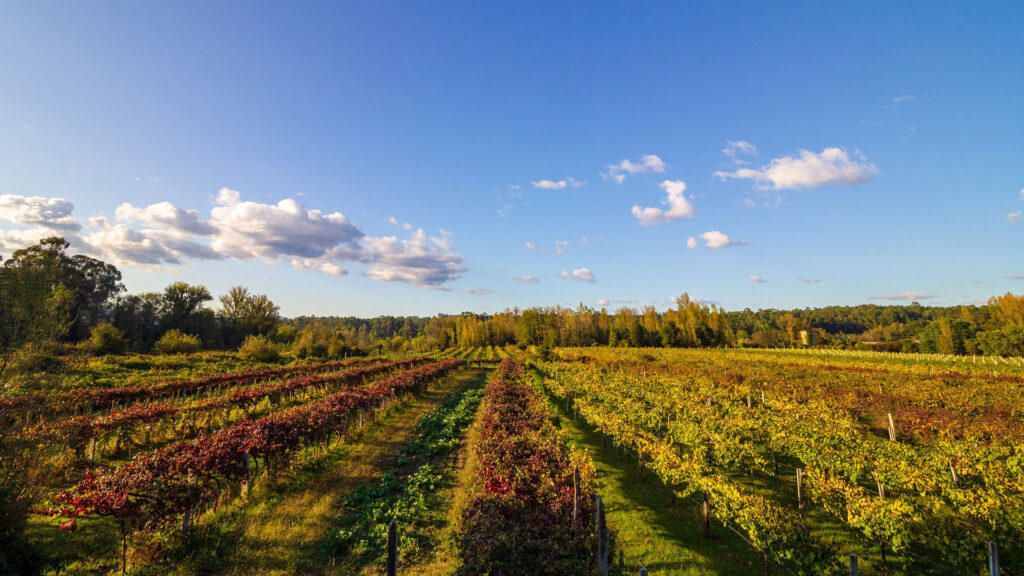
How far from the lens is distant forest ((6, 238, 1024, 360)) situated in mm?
8258

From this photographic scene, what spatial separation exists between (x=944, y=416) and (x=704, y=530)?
57.0 feet

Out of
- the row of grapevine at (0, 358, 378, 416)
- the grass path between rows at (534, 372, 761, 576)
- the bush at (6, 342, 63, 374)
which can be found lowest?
the grass path between rows at (534, 372, 761, 576)

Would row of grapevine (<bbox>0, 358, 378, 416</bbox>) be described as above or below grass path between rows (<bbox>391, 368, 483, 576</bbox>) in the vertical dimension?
above

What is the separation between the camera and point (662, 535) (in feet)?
29.5

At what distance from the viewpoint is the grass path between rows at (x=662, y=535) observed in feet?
25.8

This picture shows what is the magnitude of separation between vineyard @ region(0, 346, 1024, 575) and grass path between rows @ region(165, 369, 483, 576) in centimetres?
5

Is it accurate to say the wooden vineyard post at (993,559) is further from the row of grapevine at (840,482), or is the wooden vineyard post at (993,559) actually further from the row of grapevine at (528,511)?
the row of grapevine at (528,511)

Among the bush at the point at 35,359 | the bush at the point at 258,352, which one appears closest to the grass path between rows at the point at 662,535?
the bush at the point at 35,359

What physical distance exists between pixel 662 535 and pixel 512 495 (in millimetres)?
4484

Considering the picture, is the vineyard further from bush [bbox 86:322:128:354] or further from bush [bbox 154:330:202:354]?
bush [bbox 86:322:128:354]

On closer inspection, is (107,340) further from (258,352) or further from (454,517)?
(454,517)

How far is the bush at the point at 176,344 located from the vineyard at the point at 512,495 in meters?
31.9

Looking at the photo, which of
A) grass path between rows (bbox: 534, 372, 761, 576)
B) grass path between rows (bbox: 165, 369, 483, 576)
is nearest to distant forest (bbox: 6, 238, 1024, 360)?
grass path between rows (bbox: 165, 369, 483, 576)

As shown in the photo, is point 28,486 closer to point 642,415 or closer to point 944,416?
point 642,415
